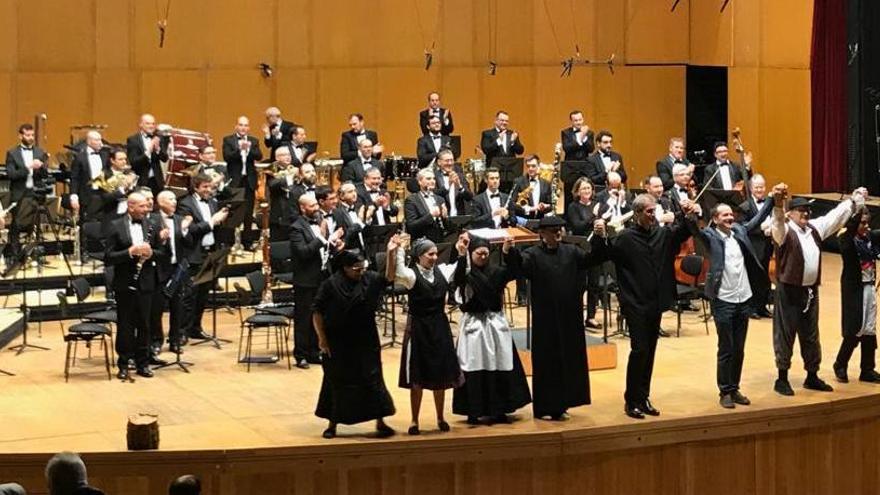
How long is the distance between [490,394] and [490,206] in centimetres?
420

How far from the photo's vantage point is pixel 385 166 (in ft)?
56.2

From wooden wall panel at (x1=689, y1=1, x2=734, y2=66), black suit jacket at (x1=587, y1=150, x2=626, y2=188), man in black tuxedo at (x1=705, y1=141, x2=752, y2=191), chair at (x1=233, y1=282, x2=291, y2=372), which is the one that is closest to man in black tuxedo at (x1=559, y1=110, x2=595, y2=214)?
black suit jacket at (x1=587, y1=150, x2=626, y2=188)

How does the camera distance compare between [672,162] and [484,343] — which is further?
[672,162]

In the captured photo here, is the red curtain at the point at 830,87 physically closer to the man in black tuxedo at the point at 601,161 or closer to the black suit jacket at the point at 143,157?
the man in black tuxedo at the point at 601,161

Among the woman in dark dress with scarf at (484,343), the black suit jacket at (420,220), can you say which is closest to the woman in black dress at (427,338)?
the woman in dark dress with scarf at (484,343)

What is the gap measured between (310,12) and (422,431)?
11538mm

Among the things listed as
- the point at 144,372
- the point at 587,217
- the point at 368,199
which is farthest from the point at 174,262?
the point at 587,217

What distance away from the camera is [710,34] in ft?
72.8

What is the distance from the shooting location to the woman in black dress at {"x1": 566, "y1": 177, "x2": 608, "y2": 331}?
571 inches

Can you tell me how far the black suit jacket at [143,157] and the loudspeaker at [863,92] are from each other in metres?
8.40

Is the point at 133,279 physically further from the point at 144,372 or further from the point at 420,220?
the point at 420,220

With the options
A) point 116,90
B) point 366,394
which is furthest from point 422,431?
point 116,90

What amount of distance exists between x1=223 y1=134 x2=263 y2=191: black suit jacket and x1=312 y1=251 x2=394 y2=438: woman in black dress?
6570mm

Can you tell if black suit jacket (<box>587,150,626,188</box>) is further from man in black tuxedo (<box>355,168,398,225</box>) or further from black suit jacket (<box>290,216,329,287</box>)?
black suit jacket (<box>290,216,329,287</box>)
